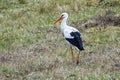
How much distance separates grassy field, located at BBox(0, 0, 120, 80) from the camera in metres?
11.9

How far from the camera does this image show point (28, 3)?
71.6 feet

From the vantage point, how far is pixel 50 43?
15.3 m

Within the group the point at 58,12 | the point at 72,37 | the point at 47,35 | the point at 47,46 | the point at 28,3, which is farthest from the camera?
the point at 28,3

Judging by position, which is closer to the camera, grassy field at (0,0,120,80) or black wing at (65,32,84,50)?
grassy field at (0,0,120,80)

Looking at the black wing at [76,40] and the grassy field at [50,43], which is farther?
the black wing at [76,40]

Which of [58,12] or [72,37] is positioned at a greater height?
[72,37]

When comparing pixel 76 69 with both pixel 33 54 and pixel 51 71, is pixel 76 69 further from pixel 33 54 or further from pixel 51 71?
pixel 33 54

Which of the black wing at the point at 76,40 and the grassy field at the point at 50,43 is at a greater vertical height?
the black wing at the point at 76,40

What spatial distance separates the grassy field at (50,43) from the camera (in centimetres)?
1185

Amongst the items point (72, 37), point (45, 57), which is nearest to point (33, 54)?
point (45, 57)

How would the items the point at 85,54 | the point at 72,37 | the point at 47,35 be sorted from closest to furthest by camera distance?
the point at 72,37 → the point at 85,54 → the point at 47,35

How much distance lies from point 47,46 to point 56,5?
6136mm

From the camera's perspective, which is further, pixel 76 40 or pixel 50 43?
pixel 50 43

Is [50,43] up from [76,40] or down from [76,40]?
down
